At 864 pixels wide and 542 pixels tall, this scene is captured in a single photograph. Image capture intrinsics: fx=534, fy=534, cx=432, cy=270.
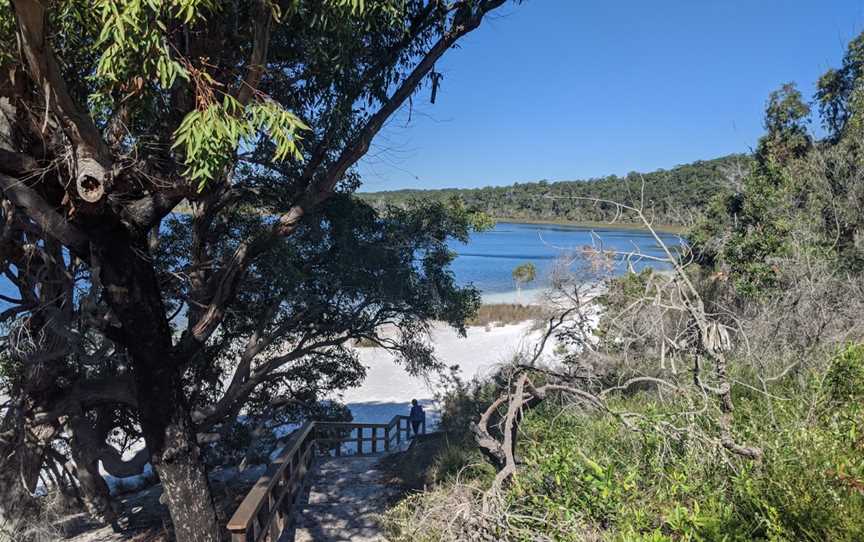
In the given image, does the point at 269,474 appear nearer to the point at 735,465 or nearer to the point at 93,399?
the point at 93,399

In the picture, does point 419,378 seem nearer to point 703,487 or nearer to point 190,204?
point 190,204

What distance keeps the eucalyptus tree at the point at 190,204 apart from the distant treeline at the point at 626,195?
5.87 feet

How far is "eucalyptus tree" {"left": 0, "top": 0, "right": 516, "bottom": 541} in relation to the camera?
3.70 m

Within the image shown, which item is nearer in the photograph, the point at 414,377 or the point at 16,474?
the point at 16,474

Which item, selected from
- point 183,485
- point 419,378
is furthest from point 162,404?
point 419,378

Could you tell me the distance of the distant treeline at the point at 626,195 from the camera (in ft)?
24.6

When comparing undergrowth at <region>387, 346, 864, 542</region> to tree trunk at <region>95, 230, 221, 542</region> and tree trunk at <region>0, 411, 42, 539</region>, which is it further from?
tree trunk at <region>0, 411, 42, 539</region>

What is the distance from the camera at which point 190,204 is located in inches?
249

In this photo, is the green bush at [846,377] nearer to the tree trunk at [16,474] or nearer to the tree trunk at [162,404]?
the tree trunk at [162,404]

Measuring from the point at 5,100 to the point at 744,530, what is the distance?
553cm

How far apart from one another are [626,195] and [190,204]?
6.27 m

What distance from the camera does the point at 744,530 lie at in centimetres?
272

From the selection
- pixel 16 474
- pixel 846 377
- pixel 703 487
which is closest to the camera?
pixel 703 487

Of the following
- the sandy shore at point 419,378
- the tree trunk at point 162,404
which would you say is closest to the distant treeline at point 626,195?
the tree trunk at point 162,404
